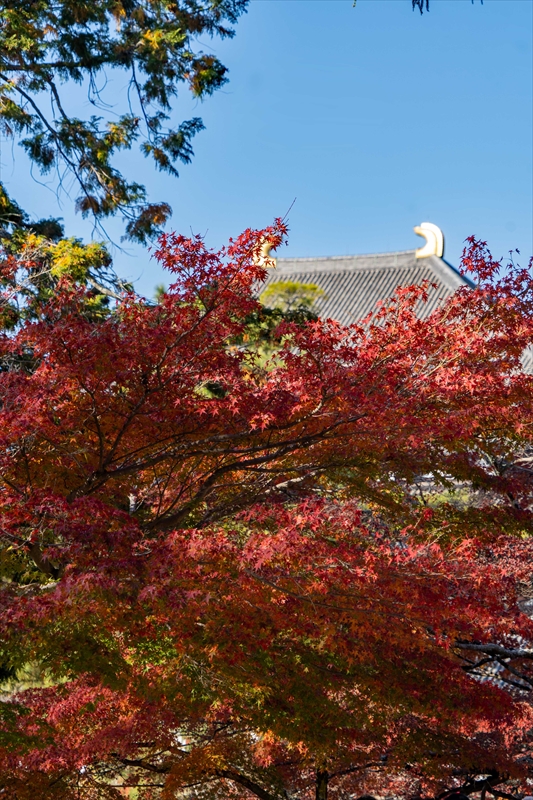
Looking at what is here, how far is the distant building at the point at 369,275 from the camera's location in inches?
812

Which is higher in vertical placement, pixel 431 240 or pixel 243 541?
pixel 431 240

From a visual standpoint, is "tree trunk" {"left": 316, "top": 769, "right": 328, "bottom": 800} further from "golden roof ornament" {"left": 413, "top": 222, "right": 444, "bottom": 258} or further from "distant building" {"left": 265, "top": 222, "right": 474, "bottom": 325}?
"golden roof ornament" {"left": 413, "top": 222, "right": 444, "bottom": 258}

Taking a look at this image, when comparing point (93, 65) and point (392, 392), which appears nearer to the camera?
point (392, 392)

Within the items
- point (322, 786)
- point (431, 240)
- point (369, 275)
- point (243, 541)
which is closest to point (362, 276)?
point (369, 275)

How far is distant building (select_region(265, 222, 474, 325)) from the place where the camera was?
812 inches

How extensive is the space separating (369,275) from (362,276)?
21 centimetres

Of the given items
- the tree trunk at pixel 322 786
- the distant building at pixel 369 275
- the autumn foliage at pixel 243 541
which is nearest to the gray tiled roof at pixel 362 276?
the distant building at pixel 369 275

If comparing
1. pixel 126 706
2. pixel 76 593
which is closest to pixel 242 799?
pixel 126 706

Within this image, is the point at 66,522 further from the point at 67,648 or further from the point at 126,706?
the point at 126,706

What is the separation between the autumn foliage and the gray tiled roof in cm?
1329

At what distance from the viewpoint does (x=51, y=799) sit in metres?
6.57

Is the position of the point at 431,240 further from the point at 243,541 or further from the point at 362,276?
the point at 243,541

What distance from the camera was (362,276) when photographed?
73.5 ft

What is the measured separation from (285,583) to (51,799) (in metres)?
3.20
